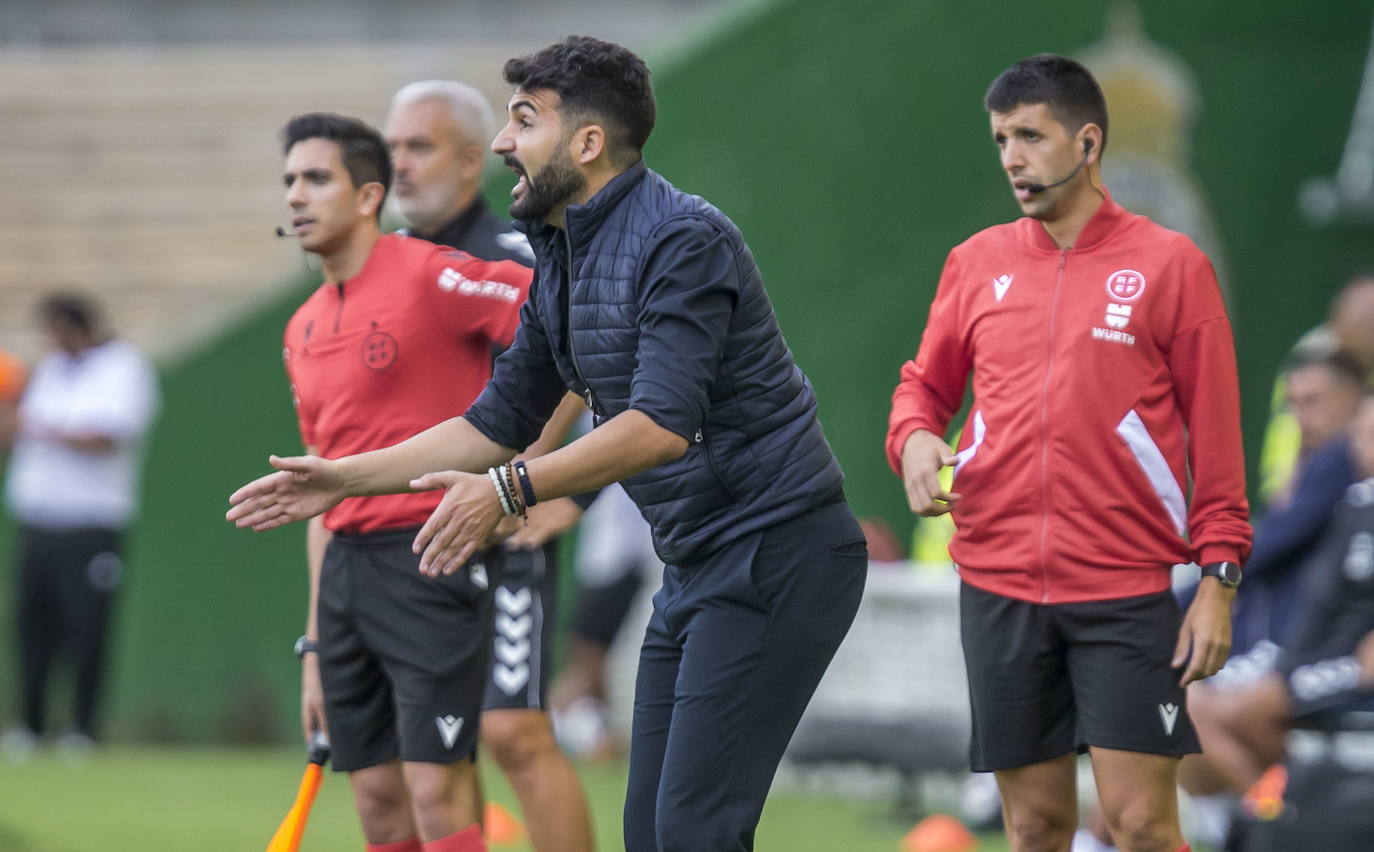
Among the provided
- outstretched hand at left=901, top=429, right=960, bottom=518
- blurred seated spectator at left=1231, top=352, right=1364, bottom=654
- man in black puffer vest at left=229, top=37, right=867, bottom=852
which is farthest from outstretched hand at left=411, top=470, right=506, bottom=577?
blurred seated spectator at left=1231, top=352, right=1364, bottom=654

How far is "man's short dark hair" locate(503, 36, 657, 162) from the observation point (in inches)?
158

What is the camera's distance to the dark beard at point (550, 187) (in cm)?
403

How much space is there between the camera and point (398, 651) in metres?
5.00

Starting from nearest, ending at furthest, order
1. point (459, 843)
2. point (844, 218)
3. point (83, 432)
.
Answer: point (459, 843) < point (83, 432) < point (844, 218)

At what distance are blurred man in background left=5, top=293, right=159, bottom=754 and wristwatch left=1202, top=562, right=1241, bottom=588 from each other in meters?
6.89

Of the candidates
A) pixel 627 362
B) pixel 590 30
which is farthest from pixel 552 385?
pixel 590 30

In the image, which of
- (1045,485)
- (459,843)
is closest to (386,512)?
(459,843)

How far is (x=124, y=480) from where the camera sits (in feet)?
33.5

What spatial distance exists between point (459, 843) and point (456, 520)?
1.59 meters

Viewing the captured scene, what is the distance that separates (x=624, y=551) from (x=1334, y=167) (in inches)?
174

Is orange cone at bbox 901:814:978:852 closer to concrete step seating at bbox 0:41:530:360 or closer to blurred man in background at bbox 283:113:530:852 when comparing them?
blurred man in background at bbox 283:113:530:852

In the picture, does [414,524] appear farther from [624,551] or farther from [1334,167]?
[1334,167]

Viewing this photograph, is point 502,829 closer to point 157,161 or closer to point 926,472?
point 926,472

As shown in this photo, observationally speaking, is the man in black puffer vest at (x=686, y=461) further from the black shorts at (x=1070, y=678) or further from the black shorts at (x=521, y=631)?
the black shorts at (x=521, y=631)
